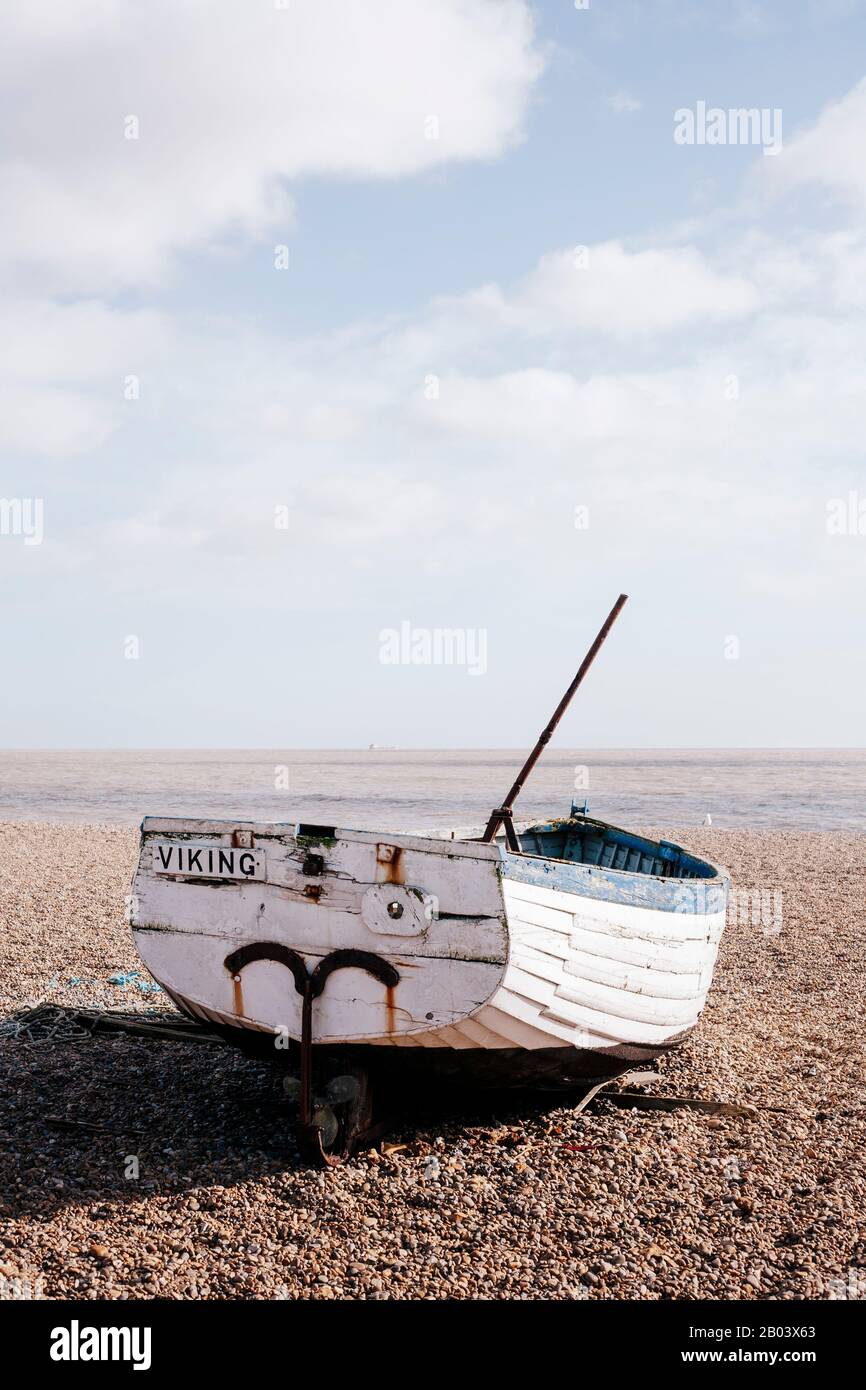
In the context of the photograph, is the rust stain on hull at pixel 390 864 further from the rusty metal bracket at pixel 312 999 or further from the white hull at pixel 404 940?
the rusty metal bracket at pixel 312 999

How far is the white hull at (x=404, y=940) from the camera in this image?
5598 millimetres

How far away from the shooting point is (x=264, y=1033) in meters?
6.13

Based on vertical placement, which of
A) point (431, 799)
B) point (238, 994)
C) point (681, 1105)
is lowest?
point (431, 799)

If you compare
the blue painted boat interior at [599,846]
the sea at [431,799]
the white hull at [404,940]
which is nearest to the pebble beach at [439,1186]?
the white hull at [404,940]

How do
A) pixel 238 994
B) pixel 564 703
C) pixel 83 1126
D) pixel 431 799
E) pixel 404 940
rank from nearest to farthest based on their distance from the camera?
pixel 404 940 < pixel 238 994 < pixel 83 1126 < pixel 564 703 < pixel 431 799

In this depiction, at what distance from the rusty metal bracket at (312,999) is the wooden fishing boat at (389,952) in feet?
0.03

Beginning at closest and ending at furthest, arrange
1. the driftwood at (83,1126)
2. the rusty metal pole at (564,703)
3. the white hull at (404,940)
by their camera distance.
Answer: the white hull at (404,940)
the driftwood at (83,1126)
the rusty metal pole at (564,703)

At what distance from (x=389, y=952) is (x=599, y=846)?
4.84 metres

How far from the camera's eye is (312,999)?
586cm

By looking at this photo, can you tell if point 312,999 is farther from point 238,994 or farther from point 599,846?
point 599,846

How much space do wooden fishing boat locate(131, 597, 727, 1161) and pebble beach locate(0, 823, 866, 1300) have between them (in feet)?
1.59

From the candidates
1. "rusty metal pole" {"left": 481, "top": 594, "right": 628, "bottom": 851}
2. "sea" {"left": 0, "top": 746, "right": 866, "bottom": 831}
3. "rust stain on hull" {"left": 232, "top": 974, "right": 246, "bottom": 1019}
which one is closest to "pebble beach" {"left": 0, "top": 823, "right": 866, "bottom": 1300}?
Answer: "rust stain on hull" {"left": 232, "top": 974, "right": 246, "bottom": 1019}

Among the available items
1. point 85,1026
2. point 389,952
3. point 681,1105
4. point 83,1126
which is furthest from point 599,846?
point 83,1126
